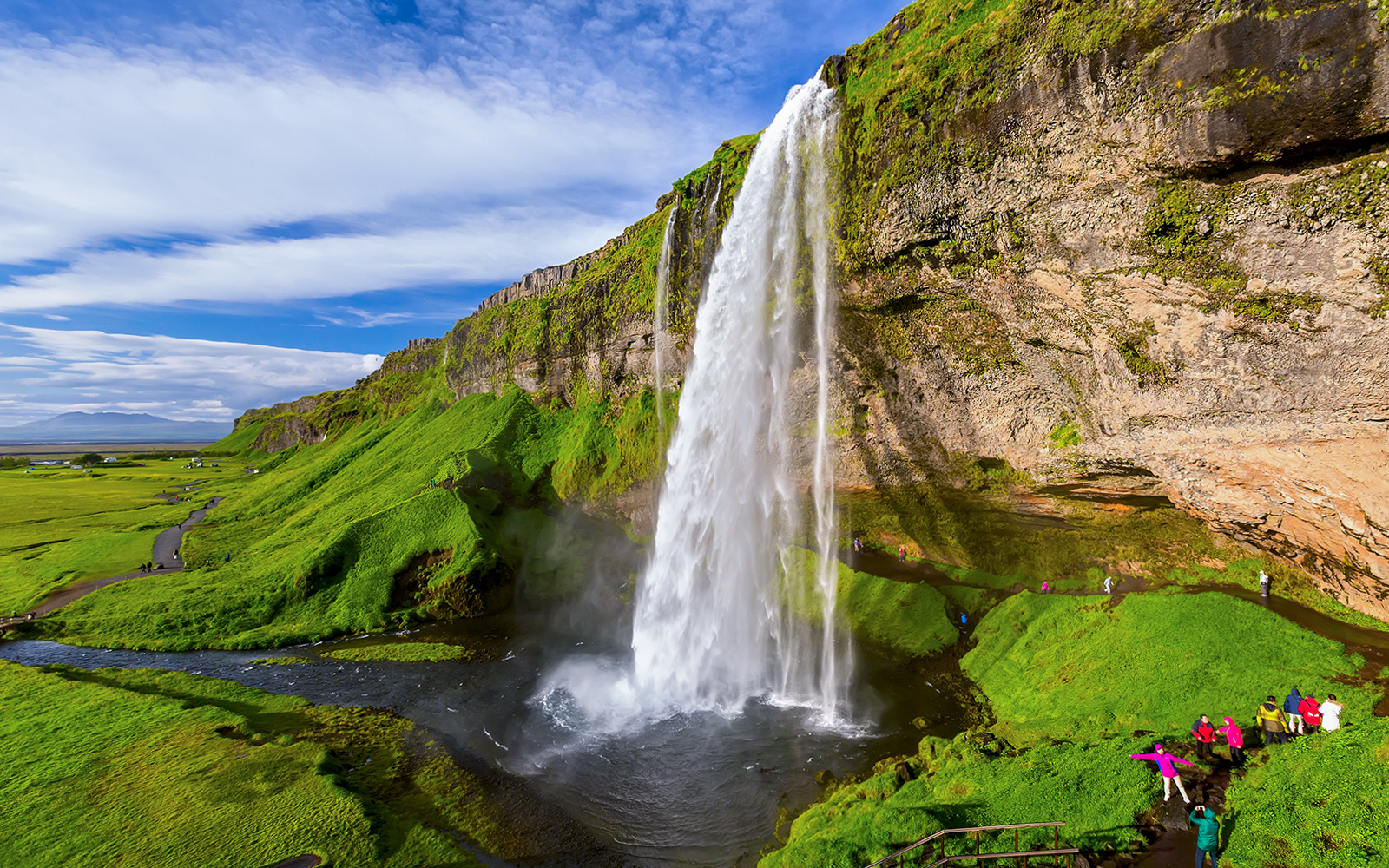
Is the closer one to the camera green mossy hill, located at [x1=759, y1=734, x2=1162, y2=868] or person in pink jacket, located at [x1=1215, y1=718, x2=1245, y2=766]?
green mossy hill, located at [x1=759, y1=734, x2=1162, y2=868]

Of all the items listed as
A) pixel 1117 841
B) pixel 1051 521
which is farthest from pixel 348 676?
pixel 1051 521

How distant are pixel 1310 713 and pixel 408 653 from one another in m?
32.2

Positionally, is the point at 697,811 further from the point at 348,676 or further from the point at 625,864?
the point at 348,676

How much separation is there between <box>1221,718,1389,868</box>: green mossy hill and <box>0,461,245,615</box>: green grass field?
176 ft

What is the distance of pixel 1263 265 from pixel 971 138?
9.55 meters

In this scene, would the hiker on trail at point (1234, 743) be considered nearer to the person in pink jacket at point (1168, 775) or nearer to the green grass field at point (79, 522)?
the person in pink jacket at point (1168, 775)

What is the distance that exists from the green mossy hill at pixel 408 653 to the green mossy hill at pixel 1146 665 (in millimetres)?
23768

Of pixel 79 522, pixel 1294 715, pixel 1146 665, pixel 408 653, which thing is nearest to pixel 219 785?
pixel 408 653

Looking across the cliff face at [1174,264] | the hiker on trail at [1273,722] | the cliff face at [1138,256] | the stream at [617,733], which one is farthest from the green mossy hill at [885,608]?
the hiker on trail at [1273,722]

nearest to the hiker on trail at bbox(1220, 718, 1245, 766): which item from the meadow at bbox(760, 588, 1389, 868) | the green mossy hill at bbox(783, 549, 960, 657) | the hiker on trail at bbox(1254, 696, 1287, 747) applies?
the meadow at bbox(760, 588, 1389, 868)

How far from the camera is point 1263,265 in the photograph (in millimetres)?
15664

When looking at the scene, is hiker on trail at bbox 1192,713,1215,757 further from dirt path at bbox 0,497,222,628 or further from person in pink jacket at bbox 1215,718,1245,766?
dirt path at bbox 0,497,222,628

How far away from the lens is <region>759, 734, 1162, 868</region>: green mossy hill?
11.8 metres

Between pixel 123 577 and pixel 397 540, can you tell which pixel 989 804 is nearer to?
pixel 397 540
